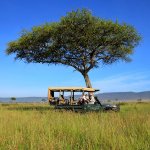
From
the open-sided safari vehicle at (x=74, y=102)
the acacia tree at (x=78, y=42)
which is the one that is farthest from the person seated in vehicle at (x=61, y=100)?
the acacia tree at (x=78, y=42)

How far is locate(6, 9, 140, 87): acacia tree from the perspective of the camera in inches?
1449

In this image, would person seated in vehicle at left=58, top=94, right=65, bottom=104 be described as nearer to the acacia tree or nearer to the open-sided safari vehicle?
the open-sided safari vehicle

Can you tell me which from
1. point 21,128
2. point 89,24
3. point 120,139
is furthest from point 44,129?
point 89,24

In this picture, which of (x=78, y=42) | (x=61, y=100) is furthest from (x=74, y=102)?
(x=78, y=42)

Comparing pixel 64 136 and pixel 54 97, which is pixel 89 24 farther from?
pixel 64 136

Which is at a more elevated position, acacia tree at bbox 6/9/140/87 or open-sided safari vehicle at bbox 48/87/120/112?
acacia tree at bbox 6/9/140/87

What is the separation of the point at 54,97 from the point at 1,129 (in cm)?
1837

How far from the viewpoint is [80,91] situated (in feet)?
96.7

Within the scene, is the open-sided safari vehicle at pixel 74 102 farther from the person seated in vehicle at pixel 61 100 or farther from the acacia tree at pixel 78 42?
the acacia tree at pixel 78 42

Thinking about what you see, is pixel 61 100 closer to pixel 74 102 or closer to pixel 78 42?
pixel 74 102

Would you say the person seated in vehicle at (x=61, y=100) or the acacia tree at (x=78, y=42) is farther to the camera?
the acacia tree at (x=78, y=42)

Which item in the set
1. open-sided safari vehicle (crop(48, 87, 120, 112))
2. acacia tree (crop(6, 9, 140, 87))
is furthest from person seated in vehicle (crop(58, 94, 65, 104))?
acacia tree (crop(6, 9, 140, 87))

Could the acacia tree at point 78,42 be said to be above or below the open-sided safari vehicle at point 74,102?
above

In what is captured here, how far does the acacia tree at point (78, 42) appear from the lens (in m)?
36.8
